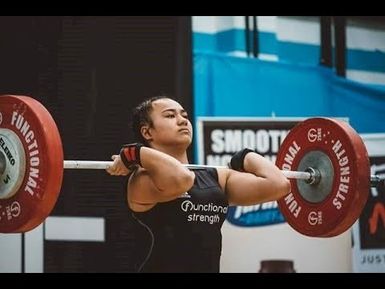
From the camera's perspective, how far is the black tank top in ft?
7.39

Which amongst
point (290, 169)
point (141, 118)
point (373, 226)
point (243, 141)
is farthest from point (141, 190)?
point (373, 226)

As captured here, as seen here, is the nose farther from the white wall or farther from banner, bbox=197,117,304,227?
the white wall

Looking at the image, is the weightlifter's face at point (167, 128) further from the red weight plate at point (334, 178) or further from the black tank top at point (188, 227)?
the red weight plate at point (334, 178)

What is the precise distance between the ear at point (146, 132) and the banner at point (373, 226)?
0.94 metres

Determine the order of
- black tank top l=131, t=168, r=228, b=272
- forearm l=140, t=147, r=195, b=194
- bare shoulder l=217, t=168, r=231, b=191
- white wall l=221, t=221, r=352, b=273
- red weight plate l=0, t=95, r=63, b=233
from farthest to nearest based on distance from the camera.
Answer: white wall l=221, t=221, r=352, b=273
bare shoulder l=217, t=168, r=231, b=191
black tank top l=131, t=168, r=228, b=272
forearm l=140, t=147, r=195, b=194
red weight plate l=0, t=95, r=63, b=233

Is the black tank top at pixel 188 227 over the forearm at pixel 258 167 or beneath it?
beneath

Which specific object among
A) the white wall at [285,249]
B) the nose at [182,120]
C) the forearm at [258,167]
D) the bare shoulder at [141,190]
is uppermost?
the nose at [182,120]

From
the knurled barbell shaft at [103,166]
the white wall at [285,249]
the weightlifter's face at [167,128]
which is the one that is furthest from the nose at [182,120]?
the white wall at [285,249]

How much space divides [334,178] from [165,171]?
1.87 ft

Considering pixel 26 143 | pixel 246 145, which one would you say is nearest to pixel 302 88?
pixel 246 145

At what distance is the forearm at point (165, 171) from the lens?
2137mm

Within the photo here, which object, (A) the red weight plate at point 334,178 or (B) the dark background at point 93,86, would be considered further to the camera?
(B) the dark background at point 93,86

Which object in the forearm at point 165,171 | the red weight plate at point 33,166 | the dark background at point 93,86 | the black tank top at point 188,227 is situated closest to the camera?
the red weight plate at point 33,166

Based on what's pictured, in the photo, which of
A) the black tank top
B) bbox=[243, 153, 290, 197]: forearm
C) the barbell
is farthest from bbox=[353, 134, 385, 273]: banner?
the black tank top
